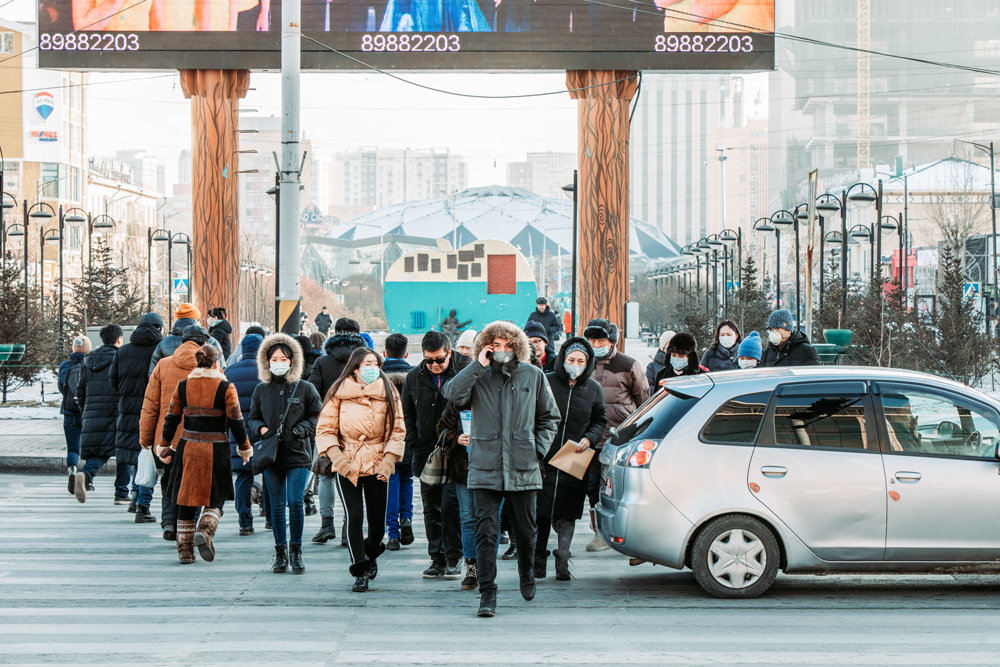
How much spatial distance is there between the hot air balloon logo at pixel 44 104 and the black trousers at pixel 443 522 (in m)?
94.7

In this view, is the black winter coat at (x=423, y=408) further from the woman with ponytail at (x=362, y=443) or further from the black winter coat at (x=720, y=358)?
the black winter coat at (x=720, y=358)

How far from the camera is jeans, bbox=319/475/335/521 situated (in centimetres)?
952

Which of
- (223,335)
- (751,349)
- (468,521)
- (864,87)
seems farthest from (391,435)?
(864,87)

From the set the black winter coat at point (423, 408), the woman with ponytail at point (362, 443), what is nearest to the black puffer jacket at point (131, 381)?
the black winter coat at point (423, 408)

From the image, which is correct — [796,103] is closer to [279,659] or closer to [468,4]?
[468,4]

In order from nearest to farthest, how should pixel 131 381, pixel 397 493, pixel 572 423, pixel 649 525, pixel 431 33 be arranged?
1. pixel 649 525
2. pixel 572 423
3. pixel 397 493
4. pixel 131 381
5. pixel 431 33

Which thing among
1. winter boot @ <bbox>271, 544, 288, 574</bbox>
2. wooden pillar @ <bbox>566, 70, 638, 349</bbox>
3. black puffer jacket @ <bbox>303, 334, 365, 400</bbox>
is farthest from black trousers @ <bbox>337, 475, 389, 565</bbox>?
wooden pillar @ <bbox>566, 70, 638, 349</bbox>

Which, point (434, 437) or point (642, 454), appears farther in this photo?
point (434, 437)

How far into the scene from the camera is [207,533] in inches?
334

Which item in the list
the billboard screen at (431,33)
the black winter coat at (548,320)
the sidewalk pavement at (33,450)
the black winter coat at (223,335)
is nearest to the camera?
the black winter coat at (223,335)

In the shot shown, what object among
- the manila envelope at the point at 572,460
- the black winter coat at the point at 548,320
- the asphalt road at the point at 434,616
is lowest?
the asphalt road at the point at 434,616

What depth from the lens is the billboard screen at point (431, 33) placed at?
858 inches

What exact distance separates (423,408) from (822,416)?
9.83 feet

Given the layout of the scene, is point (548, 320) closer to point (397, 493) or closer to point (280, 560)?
point (397, 493)
